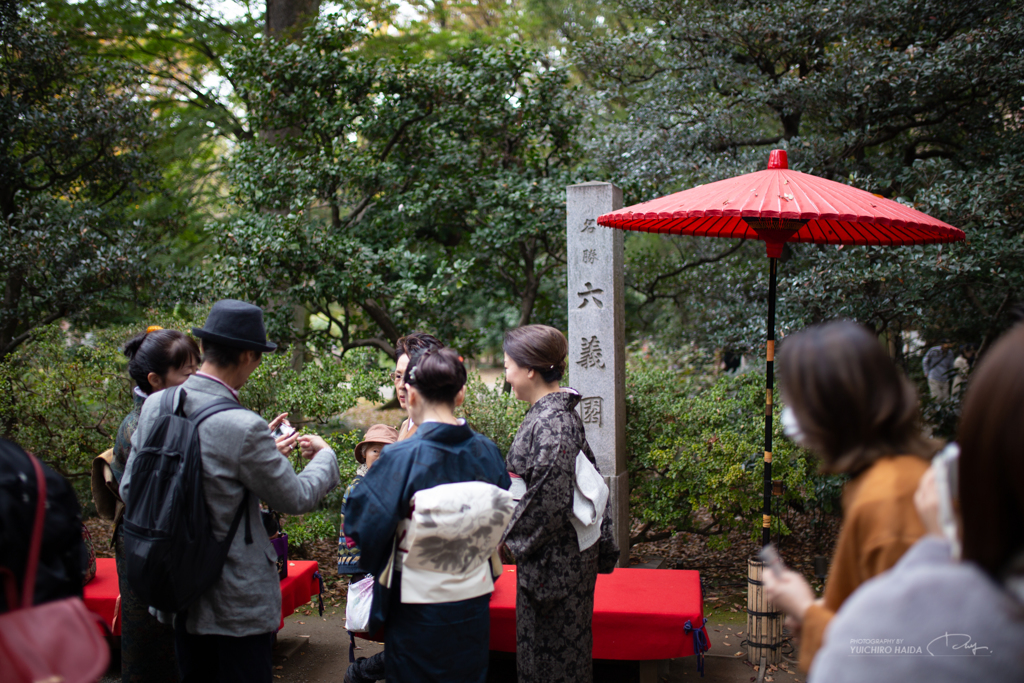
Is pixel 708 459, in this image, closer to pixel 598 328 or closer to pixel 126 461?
pixel 598 328

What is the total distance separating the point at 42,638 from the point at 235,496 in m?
0.84

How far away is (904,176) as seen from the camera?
574cm

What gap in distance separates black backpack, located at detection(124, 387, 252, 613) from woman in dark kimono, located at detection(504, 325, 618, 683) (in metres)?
1.28

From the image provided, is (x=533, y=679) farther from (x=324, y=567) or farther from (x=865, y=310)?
(x=865, y=310)

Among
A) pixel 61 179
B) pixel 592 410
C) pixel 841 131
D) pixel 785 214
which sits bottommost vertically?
pixel 592 410

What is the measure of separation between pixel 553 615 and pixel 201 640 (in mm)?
1494

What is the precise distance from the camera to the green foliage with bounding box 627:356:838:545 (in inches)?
195

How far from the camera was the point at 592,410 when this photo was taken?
4.95 meters

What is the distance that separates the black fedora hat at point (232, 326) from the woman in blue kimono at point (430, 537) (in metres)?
0.61

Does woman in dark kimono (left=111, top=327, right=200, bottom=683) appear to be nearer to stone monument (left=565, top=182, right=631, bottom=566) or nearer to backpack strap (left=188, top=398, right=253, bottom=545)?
backpack strap (left=188, top=398, right=253, bottom=545)

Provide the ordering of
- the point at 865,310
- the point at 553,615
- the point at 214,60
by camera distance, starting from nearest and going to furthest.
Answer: the point at 553,615 → the point at 865,310 → the point at 214,60

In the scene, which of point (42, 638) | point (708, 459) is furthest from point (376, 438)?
point (708, 459)

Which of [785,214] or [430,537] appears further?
[785,214]

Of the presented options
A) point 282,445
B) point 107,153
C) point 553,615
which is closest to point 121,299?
point 107,153
